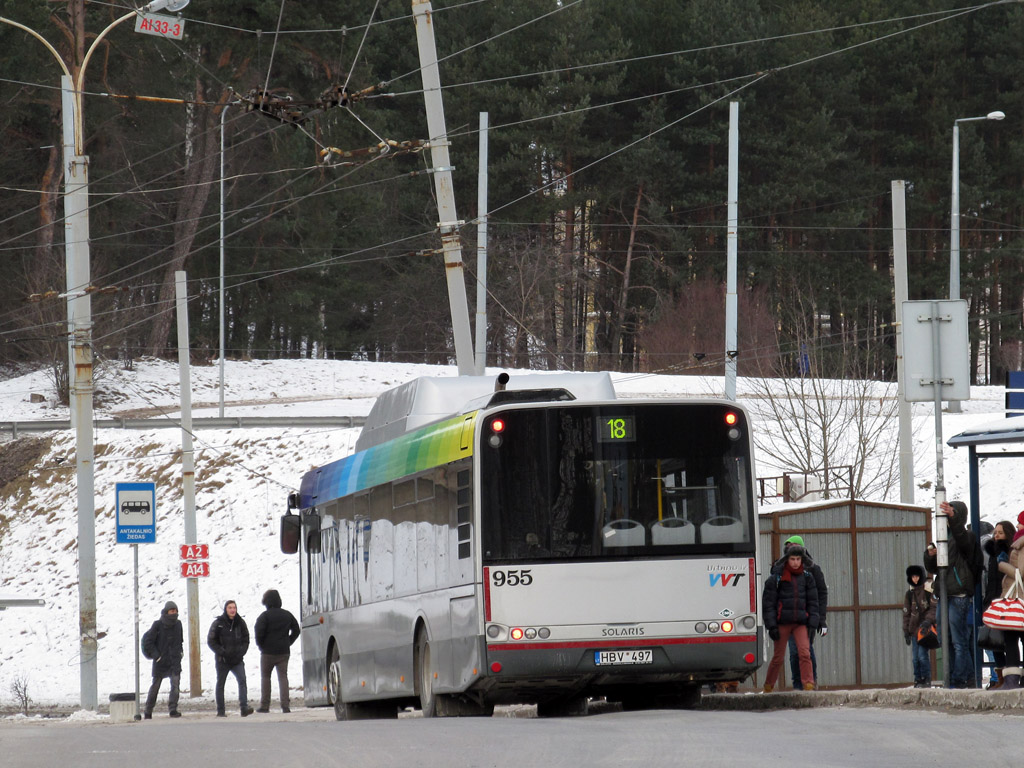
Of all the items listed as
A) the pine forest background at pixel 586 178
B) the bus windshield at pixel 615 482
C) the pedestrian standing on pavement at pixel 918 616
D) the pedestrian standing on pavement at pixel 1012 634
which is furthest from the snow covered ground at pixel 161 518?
the pedestrian standing on pavement at pixel 1012 634

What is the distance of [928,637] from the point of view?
15.5m

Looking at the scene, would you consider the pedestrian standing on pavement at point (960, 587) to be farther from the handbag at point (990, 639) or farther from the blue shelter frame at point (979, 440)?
the handbag at point (990, 639)

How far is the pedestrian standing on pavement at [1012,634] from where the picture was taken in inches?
494

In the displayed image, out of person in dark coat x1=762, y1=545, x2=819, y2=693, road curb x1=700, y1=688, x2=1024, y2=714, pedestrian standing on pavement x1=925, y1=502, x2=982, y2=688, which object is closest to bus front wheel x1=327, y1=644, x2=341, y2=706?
road curb x1=700, y1=688, x2=1024, y2=714

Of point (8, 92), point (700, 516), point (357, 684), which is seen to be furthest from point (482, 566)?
point (8, 92)

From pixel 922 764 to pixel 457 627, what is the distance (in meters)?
5.20

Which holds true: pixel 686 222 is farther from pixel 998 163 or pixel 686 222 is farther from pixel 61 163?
pixel 61 163

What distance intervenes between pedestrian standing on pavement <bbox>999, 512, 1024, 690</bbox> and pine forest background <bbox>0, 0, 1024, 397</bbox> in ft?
127

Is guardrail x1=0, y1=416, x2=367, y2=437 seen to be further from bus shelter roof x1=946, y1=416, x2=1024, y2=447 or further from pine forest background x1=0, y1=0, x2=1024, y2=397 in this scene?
bus shelter roof x1=946, y1=416, x2=1024, y2=447

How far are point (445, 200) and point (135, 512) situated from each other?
5.69 m

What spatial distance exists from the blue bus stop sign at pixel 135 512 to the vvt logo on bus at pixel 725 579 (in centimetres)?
994

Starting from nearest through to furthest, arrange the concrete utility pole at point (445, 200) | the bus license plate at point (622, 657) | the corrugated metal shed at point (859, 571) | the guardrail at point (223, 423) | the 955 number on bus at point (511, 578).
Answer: the 955 number on bus at point (511, 578)
the bus license plate at point (622, 657)
the corrugated metal shed at point (859, 571)
the concrete utility pole at point (445, 200)
the guardrail at point (223, 423)

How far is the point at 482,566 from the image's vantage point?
12.6 meters

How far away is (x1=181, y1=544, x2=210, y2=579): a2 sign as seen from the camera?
26172 mm
